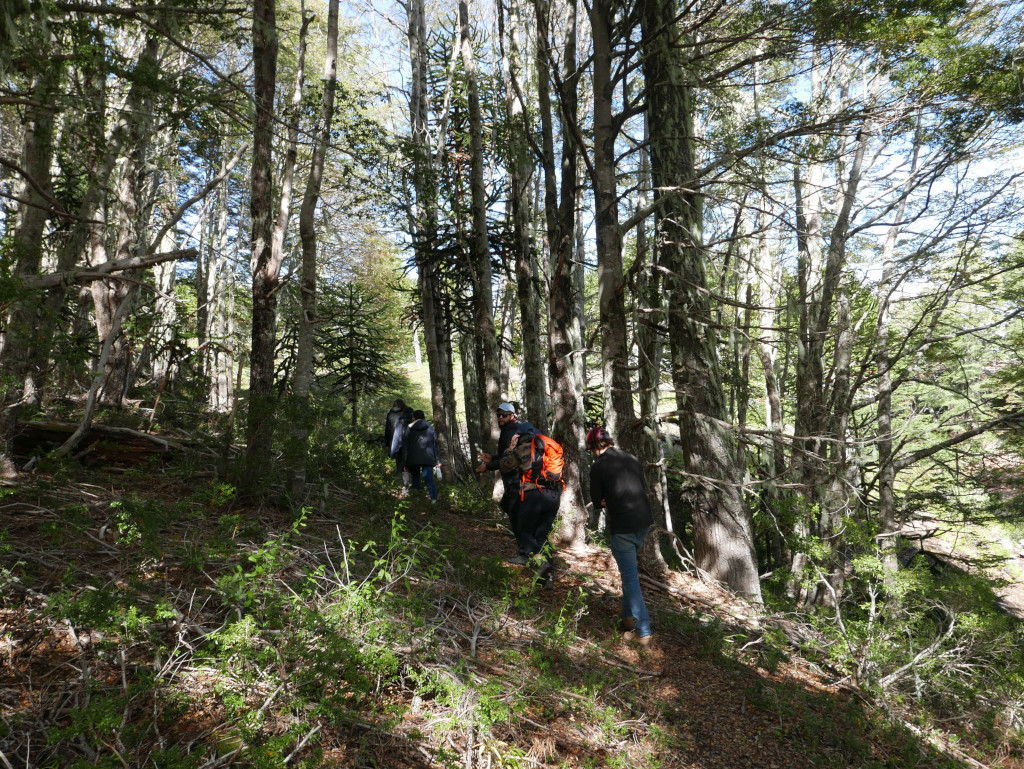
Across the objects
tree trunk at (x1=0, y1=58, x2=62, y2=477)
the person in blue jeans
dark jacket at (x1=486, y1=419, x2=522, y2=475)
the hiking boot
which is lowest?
the hiking boot

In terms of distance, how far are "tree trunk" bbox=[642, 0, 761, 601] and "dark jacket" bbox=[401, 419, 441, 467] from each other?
13.5 ft

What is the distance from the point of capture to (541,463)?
5703mm

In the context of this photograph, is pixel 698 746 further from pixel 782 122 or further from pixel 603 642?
pixel 782 122

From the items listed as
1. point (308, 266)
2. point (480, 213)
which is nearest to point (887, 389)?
point (480, 213)

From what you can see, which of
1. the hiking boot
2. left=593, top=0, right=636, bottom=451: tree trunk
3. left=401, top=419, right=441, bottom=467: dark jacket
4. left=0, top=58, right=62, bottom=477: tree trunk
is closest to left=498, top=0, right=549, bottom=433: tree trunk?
left=401, top=419, right=441, bottom=467: dark jacket

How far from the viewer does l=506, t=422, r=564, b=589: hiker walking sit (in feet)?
18.7

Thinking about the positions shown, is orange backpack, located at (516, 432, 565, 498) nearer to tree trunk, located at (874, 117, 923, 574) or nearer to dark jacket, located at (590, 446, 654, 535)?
dark jacket, located at (590, 446, 654, 535)

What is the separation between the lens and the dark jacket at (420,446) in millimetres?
9039

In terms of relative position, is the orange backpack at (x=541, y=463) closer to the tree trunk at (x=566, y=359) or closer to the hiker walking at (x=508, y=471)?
the hiker walking at (x=508, y=471)

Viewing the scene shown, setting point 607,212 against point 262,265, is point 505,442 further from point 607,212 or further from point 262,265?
point 262,265

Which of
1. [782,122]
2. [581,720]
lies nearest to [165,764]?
[581,720]

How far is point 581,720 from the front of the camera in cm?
376

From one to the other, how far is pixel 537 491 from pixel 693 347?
267 cm

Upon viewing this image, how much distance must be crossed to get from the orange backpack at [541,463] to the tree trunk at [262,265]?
108 inches
